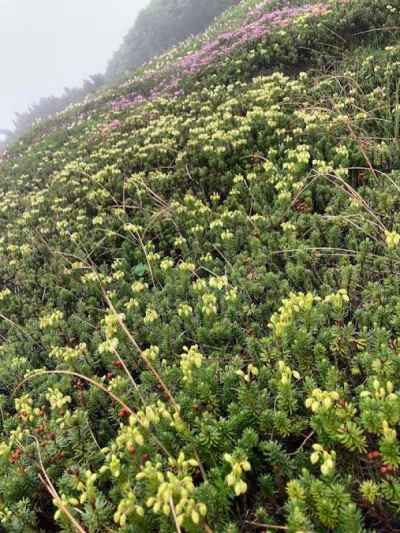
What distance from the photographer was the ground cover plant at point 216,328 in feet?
7.56

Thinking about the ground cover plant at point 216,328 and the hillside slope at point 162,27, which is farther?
the hillside slope at point 162,27

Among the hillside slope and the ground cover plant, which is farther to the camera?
the hillside slope

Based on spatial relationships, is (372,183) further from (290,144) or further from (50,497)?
(50,497)

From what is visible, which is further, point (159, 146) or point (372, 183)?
point (159, 146)

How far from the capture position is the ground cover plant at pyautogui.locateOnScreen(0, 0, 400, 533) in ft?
7.56

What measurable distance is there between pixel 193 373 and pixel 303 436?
879 mm

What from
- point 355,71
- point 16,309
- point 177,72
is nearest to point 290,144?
point 355,71

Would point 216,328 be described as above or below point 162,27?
below

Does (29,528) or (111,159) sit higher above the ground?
(111,159)

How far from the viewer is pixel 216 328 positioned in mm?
3730

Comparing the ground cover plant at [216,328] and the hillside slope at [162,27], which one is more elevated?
the hillside slope at [162,27]

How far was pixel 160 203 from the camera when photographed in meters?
6.80

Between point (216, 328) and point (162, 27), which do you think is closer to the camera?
point (216, 328)

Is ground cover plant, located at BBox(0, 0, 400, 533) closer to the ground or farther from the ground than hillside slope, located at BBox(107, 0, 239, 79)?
closer to the ground
